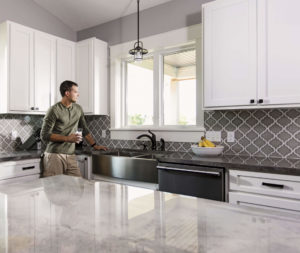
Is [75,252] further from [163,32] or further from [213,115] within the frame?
[163,32]

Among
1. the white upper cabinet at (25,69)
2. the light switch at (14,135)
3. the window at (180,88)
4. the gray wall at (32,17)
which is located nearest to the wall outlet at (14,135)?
the light switch at (14,135)

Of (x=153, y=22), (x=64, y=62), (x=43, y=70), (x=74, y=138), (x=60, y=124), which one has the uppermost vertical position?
(x=153, y=22)

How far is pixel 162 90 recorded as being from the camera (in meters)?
3.25

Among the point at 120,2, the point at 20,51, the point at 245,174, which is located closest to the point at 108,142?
the point at 20,51

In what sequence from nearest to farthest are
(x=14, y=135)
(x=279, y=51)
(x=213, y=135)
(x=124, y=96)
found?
(x=279, y=51)
(x=213, y=135)
(x=14, y=135)
(x=124, y=96)

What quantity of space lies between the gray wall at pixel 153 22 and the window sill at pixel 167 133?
46.8 inches

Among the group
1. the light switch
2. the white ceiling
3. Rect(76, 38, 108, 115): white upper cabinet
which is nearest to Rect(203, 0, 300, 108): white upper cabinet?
the white ceiling

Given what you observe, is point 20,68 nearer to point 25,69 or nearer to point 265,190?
point 25,69

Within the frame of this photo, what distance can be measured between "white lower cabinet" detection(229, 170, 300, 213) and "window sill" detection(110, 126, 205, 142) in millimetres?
919

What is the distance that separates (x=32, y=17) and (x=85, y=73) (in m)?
1.02

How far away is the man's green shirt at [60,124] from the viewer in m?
2.66

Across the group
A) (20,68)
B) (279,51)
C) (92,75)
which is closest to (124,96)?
(92,75)

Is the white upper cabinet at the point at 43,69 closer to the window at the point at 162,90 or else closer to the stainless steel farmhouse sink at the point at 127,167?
the window at the point at 162,90

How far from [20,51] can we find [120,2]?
1344mm
